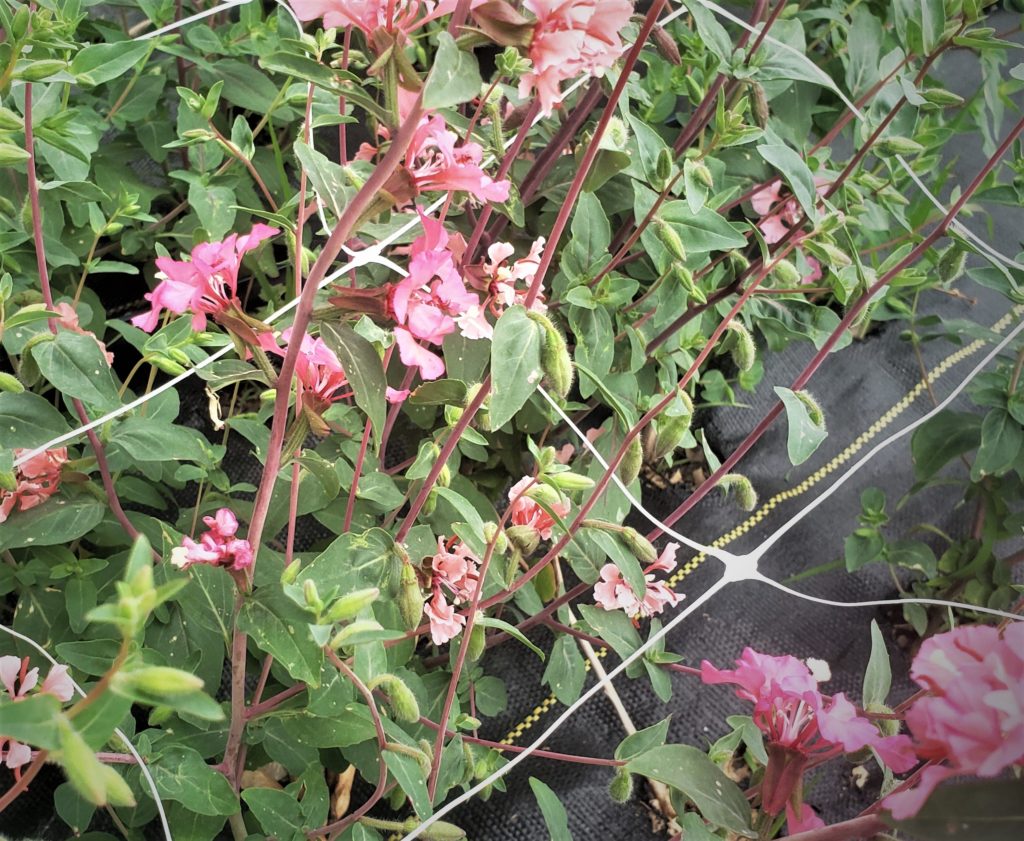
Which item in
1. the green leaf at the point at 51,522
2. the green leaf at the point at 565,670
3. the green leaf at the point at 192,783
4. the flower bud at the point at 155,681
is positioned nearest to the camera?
the flower bud at the point at 155,681

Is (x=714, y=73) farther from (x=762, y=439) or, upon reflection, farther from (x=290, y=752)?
(x=290, y=752)

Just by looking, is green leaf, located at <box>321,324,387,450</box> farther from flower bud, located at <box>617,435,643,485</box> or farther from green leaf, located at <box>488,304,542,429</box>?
flower bud, located at <box>617,435,643,485</box>

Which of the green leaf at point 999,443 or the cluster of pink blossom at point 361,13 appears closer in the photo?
the cluster of pink blossom at point 361,13

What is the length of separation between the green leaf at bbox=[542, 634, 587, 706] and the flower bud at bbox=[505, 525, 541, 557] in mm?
175

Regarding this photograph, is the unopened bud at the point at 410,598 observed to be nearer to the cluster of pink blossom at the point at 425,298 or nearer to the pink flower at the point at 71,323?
the cluster of pink blossom at the point at 425,298

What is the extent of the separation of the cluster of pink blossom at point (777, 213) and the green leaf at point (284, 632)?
64cm

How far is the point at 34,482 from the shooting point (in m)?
0.66

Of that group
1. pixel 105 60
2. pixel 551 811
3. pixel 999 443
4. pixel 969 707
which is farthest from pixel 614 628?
pixel 105 60

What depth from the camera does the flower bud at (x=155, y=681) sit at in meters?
0.32

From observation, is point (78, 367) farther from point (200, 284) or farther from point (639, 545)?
point (639, 545)

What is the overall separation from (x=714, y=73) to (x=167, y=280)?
2.09ft

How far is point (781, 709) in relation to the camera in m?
0.52

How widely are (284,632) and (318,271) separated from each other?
0.68 feet

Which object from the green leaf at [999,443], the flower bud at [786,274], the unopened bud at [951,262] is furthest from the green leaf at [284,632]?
the green leaf at [999,443]
